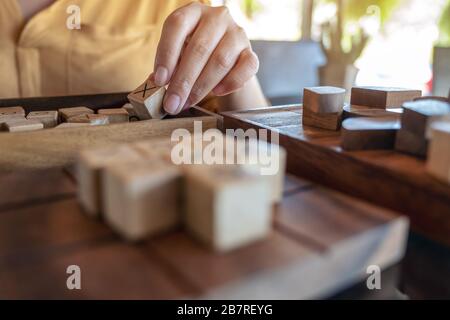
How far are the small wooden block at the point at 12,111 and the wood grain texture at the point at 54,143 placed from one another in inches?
7.3

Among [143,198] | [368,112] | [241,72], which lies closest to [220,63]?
[241,72]

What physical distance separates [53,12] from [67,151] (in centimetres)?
83

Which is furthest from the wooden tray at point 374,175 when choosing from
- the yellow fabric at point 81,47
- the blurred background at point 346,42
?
the blurred background at point 346,42

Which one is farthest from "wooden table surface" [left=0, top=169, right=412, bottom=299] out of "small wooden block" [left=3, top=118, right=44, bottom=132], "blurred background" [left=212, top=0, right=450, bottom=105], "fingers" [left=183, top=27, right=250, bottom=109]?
"blurred background" [left=212, top=0, right=450, bottom=105]

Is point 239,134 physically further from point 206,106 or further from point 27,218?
point 206,106

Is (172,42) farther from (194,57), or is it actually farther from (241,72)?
(241,72)

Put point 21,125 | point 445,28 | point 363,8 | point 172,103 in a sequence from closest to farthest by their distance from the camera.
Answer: point 21,125
point 172,103
point 445,28
point 363,8

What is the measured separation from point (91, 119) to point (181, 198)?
424 mm

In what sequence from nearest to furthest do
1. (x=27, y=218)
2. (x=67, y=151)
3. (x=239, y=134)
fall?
1. (x=27, y=218)
2. (x=67, y=151)
3. (x=239, y=134)

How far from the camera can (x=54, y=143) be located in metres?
0.64

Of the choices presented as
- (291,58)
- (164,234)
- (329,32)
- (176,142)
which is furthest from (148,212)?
(329,32)

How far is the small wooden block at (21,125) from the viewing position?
0.69 m

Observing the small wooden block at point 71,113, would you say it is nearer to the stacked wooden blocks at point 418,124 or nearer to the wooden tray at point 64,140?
the wooden tray at point 64,140

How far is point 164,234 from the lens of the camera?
41 cm
